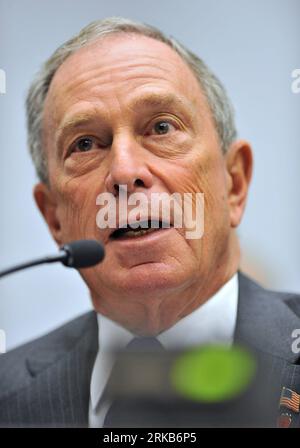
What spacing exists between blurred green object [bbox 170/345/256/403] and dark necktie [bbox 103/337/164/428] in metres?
0.07

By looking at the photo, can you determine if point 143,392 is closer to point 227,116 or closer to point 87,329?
point 87,329

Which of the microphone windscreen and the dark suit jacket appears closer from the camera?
the microphone windscreen

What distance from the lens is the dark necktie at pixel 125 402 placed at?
4.70 ft

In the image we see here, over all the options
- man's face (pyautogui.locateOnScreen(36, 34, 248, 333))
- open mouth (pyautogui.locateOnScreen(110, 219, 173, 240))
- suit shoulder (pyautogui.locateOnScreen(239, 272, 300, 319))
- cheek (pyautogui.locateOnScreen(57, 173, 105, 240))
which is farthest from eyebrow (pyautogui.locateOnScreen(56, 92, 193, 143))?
suit shoulder (pyautogui.locateOnScreen(239, 272, 300, 319))

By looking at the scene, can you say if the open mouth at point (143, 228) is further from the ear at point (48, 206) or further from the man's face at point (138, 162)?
the ear at point (48, 206)

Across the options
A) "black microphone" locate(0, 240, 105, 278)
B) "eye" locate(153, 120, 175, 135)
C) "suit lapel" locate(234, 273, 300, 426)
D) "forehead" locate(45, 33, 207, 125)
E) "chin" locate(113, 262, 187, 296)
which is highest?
"forehead" locate(45, 33, 207, 125)

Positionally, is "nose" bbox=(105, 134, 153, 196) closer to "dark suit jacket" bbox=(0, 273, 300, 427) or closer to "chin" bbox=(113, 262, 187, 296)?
"chin" bbox=(113, 262, 187, 296)

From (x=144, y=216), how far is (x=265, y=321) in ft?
1.25

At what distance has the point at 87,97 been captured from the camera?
62.2 inches

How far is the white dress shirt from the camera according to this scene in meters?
1.59

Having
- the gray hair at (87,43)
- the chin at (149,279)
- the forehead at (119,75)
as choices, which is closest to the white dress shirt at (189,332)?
the chin at (149,279)

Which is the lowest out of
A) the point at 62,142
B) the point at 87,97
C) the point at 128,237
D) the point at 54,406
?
the point at 54,406
